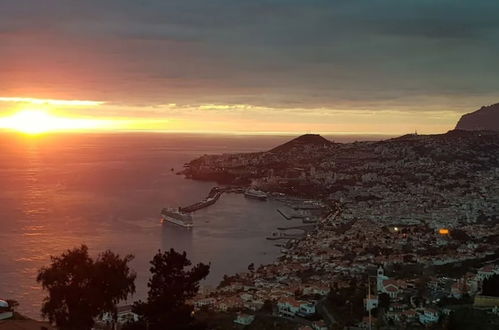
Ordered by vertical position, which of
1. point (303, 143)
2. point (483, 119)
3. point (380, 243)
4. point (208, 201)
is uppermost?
point (483, 119)

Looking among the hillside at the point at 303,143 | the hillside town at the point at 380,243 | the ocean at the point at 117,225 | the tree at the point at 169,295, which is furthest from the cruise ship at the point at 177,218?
the hillside at the point at 303,143

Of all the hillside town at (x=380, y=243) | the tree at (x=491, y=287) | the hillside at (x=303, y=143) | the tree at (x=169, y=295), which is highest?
the hillside at (x=303, y=143)

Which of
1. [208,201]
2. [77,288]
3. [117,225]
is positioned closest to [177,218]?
[117,225]

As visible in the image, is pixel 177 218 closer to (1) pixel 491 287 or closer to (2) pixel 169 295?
(1) pixel 491 287

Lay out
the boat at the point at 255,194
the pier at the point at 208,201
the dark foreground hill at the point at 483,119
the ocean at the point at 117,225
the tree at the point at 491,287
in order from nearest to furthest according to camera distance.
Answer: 1. the tree at the point at 491,287
2. the ocean at the point at 117,225
3. the pier at the point at 208,201
4. the boat at the point at 255,194
5. the dark foreground hill at the point at 483,119

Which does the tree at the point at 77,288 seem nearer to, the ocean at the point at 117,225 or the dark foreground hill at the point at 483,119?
the ocean at the point at 117,225

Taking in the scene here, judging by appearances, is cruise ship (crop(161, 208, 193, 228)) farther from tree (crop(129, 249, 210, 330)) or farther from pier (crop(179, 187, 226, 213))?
tree (crop(129, 249, 210, 330))
